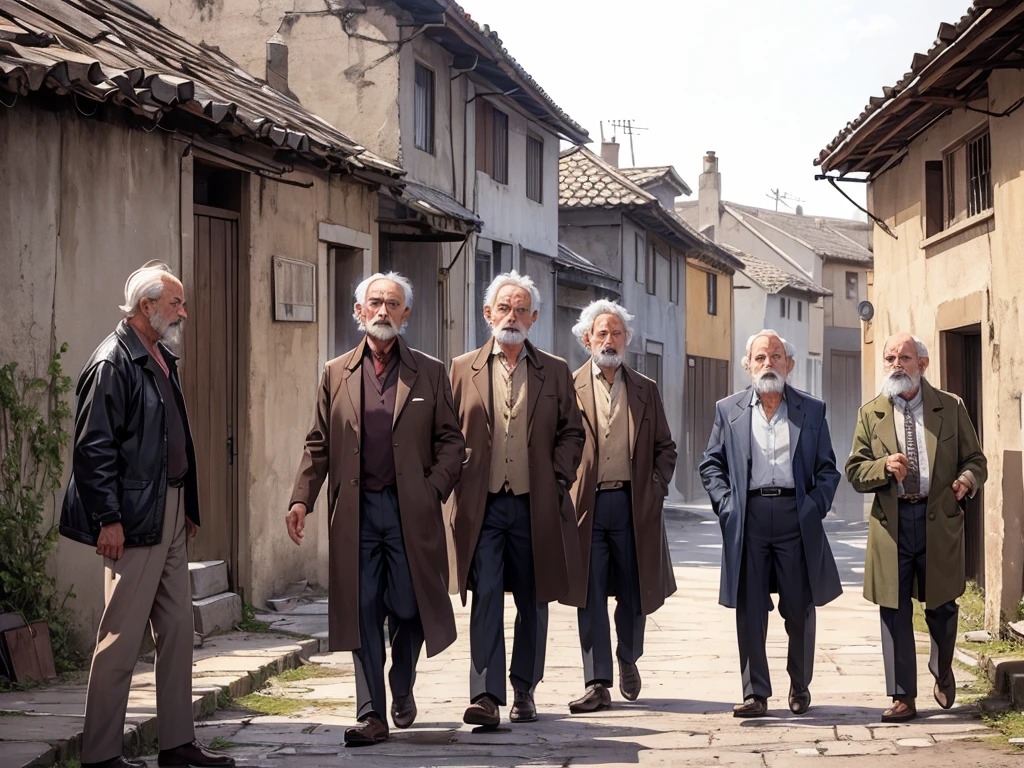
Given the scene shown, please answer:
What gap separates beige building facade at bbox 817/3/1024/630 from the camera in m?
10.4

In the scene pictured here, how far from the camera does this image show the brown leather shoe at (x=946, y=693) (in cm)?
774

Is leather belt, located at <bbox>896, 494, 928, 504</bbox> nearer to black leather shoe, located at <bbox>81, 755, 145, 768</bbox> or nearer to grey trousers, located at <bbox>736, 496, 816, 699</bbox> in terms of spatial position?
grey trousers, located at <bbox>736, 496, 816, 699</bbox>

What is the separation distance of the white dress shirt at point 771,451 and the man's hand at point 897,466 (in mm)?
490

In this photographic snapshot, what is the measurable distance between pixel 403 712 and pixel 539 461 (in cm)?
140

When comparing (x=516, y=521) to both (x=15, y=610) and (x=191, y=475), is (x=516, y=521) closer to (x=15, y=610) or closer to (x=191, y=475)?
(x=191, y=475)

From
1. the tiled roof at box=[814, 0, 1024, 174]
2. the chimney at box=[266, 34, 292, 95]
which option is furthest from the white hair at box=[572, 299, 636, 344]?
the chimney at box=[266, 34, 292, 95]

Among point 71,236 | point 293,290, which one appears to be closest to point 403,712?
point 71,236

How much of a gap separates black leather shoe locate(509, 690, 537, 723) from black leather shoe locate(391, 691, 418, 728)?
20.9 inches

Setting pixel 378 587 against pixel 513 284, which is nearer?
pixel 378 587

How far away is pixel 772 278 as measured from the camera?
45.3 m

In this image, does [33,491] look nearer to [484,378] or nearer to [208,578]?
[208,578]

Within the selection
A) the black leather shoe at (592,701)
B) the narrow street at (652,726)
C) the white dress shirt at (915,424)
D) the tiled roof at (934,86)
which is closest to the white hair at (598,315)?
the white dress shirt at (915,424)

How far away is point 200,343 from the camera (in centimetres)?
1065

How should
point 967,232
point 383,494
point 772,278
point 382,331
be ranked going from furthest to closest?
1. point 772,278
2. point 967,232
3. point 382,331
4. point 383,494
